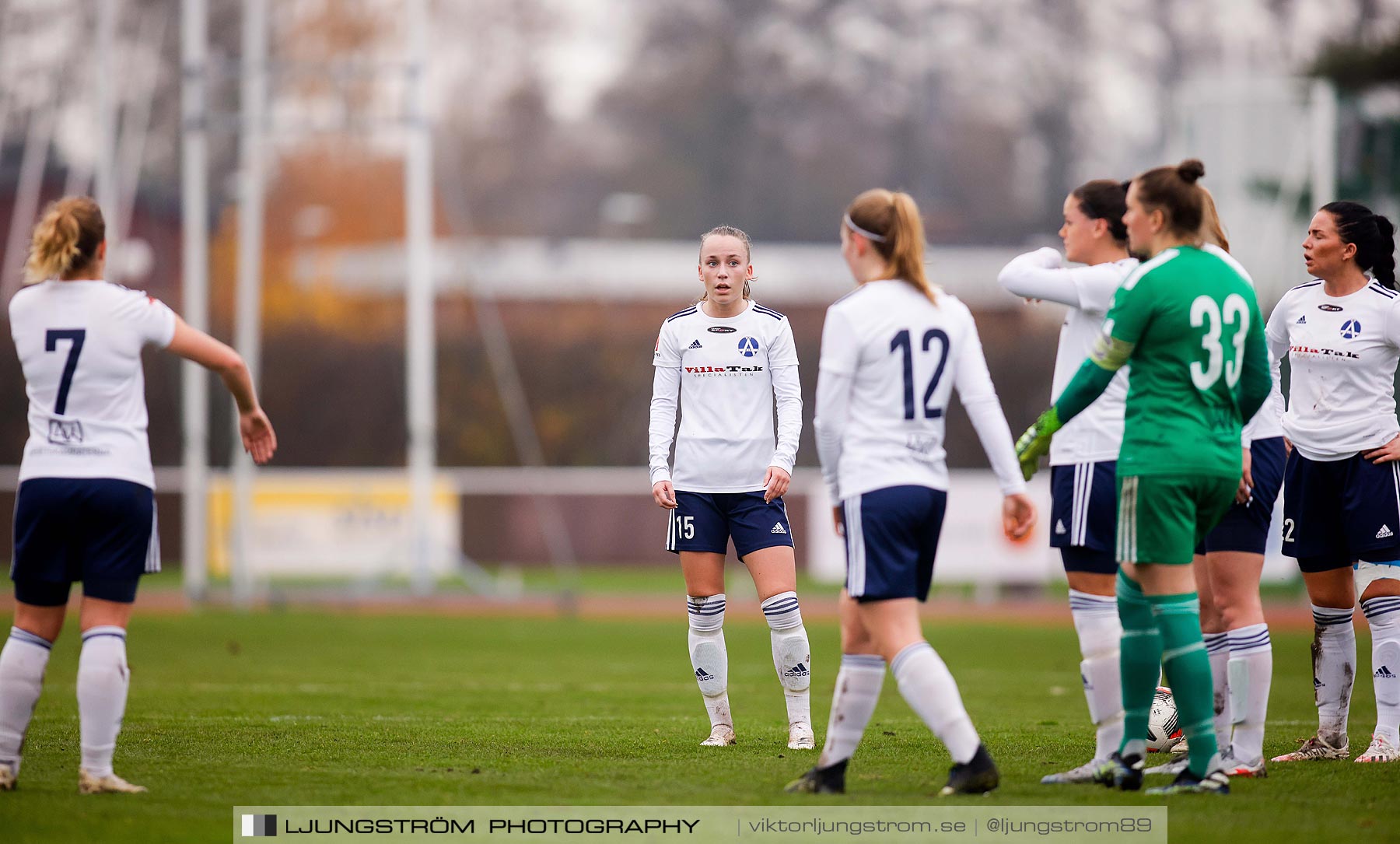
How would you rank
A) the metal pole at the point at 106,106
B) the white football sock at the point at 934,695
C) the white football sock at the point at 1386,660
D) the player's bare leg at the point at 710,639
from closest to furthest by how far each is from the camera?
the white football sock at the point at 934,695, the white football sock at the point at 1386,660, the player's bare leg at the point at 710,639, the metal pole at the point at 106,106

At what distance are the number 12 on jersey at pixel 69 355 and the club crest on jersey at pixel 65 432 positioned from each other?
0.12 feet

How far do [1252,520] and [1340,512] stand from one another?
844 millimetres

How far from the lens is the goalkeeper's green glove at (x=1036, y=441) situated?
17.2 ft

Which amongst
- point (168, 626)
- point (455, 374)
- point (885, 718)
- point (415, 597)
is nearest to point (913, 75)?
point (455, 374)

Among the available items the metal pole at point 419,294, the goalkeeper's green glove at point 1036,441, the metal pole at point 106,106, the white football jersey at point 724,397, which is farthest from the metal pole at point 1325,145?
the goalkeeper's green glove at point 1036,441

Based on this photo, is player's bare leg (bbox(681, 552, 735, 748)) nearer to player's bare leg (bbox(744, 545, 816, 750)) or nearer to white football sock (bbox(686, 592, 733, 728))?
white football sock (bbox(686, 592, 733, 728))

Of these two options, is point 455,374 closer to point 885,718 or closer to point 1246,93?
point 1246,93

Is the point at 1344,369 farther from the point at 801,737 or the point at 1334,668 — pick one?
the point at 801,737

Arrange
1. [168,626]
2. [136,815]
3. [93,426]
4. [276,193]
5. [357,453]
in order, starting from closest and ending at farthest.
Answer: [136,815] → [93,426] → [168,626] → [357,453] → [276,193]

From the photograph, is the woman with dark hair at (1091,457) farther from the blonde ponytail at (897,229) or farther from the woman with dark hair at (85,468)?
the woman with dark hair at (85,468)

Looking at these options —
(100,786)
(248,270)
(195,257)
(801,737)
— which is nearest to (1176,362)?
(801,737)

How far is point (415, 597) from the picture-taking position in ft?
60.1

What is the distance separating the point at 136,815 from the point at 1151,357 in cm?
381

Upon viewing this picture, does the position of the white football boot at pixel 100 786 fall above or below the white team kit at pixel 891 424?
below
